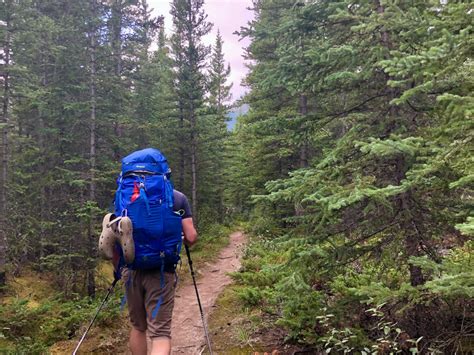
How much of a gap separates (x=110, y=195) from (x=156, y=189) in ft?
42.2

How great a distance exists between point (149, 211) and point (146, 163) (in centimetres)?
58

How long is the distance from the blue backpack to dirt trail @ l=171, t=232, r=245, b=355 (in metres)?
A: 3.67

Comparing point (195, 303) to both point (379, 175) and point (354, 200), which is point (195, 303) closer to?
point (379, 175)

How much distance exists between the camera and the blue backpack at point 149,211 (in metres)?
3.87

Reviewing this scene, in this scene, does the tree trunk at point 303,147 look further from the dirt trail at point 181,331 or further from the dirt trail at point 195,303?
the dirt trail at point 181,331

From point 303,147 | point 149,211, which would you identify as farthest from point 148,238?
point 303,147

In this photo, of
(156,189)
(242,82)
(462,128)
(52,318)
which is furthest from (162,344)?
(242,82)

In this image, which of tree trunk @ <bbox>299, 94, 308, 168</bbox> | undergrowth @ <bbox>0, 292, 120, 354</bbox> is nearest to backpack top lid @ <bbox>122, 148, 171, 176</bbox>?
undergrowth @ <bbox>0, 292, 120, 354</bbox>

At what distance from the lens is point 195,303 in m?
10.1

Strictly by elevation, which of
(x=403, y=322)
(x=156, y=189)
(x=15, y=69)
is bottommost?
(x=403, y=322)

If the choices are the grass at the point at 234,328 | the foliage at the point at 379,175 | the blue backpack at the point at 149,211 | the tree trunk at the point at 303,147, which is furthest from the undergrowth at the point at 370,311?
the tree trunk at the point at 303,147

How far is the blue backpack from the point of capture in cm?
387

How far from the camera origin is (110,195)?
15.9 m

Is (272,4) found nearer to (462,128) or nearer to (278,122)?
(278,122)
